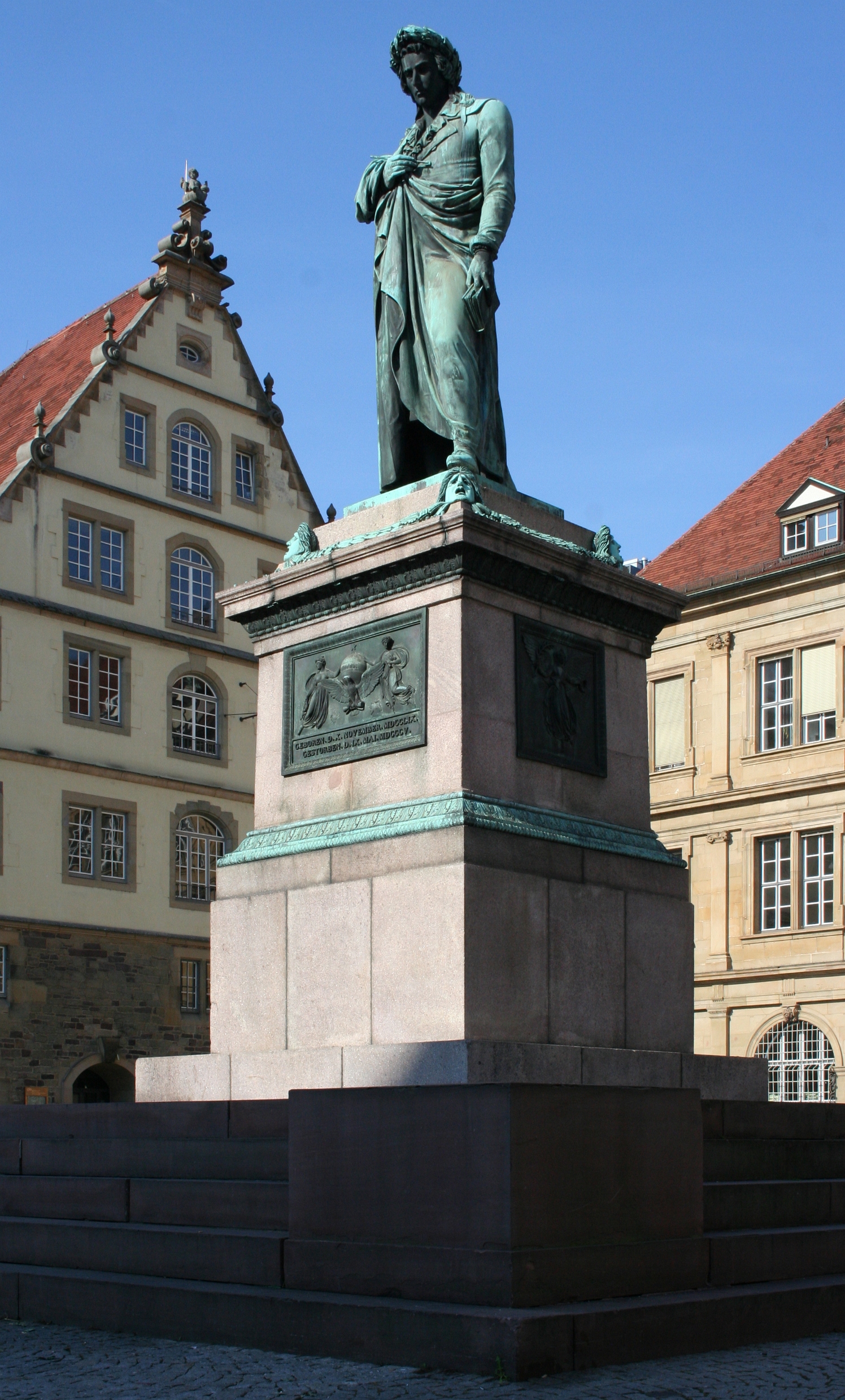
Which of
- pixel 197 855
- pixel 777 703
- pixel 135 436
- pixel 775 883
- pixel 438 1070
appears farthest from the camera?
pixel 777 703

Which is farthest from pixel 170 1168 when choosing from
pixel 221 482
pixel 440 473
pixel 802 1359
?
pixel 221 482

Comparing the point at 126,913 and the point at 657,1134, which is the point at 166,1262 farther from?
the point at 126,913

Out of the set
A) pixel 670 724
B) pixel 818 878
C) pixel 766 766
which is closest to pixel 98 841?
pixel 670 724

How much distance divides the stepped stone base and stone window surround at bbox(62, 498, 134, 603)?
23446 millimetres

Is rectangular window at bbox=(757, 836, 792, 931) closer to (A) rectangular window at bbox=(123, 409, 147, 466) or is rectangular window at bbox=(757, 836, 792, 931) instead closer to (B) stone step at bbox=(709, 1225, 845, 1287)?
(A) rectangular window at bbox=(123, 409, 147, 466)

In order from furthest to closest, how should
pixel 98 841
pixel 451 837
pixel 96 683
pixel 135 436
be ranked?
pixel 135 436, pixel 96 683, pixel 98 841, pixel 451 837

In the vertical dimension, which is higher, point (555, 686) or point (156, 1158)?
point (555, 686)

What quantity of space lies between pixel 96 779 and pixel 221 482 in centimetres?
684

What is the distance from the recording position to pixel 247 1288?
7.12 meters

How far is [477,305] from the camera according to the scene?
33.0 ft

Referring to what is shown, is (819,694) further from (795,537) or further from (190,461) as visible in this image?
(190,461)

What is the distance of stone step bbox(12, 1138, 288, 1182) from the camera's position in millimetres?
8000

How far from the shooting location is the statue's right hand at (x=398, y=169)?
34.2 ft

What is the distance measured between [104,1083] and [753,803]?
1367cm
